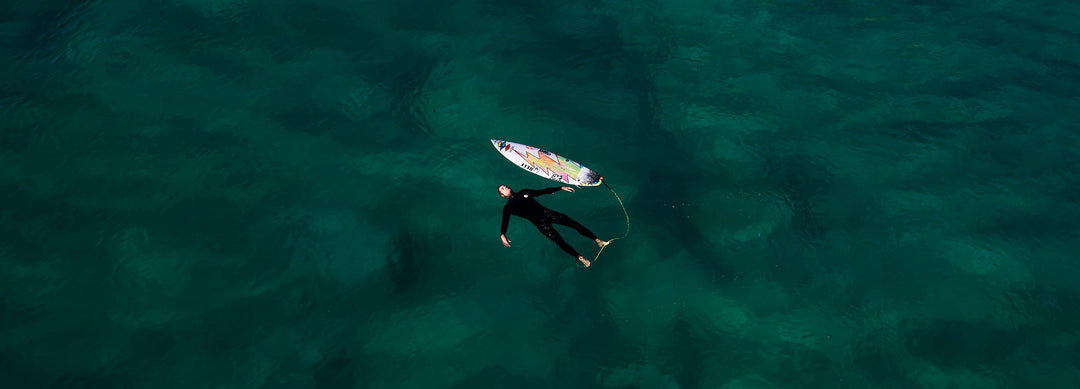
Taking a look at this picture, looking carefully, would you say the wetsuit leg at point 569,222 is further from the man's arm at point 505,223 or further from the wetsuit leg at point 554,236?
the man's arm at point 505,223

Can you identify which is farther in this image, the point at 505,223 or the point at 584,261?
the point at 584,261

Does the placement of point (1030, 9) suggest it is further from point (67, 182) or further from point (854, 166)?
point (67, 182)

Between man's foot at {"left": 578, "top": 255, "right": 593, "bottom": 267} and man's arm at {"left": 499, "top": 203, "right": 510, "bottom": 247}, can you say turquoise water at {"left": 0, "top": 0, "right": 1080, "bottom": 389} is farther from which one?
man's arm at {"left": 499, "top": 203, "right": 510, "bottom": 247}

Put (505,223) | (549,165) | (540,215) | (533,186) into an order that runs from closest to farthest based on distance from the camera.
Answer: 1. (505,223)
2. (540,215)
3. (549,165)
4. (533,186)

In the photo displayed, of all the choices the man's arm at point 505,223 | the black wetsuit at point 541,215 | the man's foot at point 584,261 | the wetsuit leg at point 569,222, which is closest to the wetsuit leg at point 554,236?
the black wetsuit at point 541,215

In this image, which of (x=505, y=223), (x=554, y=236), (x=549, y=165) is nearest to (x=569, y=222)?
(x=554, y=236)

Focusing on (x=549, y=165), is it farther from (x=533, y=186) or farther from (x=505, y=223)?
(x=505, y=223)

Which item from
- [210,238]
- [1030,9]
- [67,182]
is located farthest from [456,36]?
[1030,9]

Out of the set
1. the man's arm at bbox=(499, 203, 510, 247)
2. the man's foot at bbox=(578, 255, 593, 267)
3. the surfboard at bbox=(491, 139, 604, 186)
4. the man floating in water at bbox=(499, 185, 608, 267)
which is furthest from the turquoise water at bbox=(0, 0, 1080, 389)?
the man's arm at bbox=(499, 203, 510, 247)
